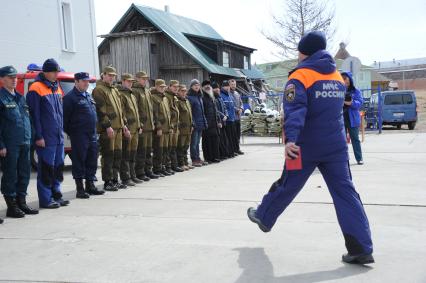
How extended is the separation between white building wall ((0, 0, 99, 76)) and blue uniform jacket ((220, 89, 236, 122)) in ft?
24.8

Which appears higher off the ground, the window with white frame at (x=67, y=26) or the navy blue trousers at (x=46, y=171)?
the window with white frame at (x=67, y=26)

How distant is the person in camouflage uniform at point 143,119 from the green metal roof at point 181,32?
25554 millimetres

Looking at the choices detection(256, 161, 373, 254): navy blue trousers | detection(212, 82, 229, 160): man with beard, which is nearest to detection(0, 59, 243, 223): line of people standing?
detection(212, 82, 229, 160): man with beard

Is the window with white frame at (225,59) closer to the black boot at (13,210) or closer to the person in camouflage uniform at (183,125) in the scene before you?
the person in camouflage uniform at (183,125)

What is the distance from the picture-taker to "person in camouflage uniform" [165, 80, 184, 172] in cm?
985

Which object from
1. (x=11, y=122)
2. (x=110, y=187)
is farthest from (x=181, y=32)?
(x=11, y=122)

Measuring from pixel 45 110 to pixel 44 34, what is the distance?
11691 millimetres

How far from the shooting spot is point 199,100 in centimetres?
1091

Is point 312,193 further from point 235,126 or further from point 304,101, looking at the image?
point 235,126

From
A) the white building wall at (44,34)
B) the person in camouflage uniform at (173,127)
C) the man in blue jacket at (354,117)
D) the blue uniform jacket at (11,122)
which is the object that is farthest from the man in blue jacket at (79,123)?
the white building wall at (44,34)

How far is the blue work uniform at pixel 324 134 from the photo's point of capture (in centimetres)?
396

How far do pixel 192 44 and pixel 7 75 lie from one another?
32.1m

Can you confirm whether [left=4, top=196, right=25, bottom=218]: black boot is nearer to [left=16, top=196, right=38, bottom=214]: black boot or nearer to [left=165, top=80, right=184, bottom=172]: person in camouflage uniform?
[left=16, top=196, right=38, bottom=214]: black boot

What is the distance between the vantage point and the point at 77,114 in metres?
7.26
